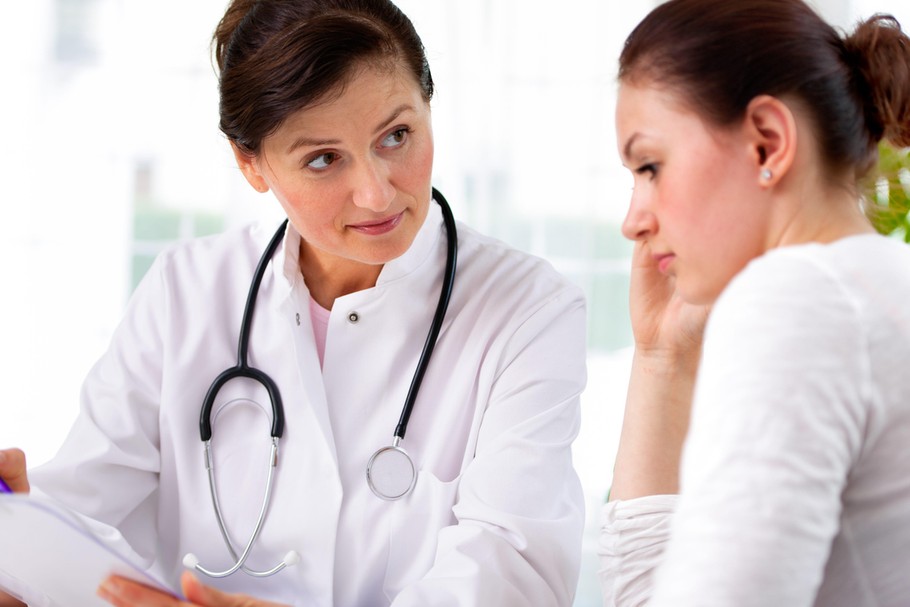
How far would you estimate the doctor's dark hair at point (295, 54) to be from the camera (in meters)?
1.30

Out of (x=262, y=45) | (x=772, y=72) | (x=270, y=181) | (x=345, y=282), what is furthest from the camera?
(x=345, y=282)

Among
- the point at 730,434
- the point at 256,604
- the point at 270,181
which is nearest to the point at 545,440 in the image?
the point at 256,604

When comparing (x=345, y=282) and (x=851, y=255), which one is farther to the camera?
(x=345, y=282)

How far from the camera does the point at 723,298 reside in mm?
771

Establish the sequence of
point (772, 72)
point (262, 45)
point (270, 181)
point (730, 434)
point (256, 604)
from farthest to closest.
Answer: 1. point (270, 181)
2. point (262, 45)
3. point (256, 604)
4. point (772, 72)
5. point (730, 434)

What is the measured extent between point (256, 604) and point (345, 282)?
1.94 ft

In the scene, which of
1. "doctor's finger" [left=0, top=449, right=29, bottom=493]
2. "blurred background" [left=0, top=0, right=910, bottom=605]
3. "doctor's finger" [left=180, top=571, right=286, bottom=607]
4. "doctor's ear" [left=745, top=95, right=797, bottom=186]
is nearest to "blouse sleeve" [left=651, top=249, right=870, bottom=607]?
"doctor's ear" [left=745, top=95, right=797, bottom=186]

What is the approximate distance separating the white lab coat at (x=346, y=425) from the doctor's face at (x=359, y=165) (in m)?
0.11

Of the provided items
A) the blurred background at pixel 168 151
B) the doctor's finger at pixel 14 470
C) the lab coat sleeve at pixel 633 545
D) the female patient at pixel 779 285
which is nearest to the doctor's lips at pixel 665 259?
the female patient at pixel 779 285

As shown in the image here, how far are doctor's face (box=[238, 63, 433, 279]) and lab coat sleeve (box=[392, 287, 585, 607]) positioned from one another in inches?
9.9

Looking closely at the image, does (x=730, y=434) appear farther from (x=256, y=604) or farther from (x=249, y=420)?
(x=249, y=420)

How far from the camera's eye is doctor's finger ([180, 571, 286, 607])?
3.57 ft

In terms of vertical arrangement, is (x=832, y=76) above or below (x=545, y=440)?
above

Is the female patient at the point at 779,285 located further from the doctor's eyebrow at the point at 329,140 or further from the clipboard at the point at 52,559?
the clipboard at the point at 52,559
